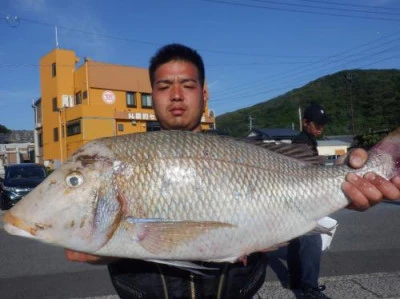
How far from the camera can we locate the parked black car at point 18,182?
12727 millimetres

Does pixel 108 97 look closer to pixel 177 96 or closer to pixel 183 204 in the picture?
pixel 177 96

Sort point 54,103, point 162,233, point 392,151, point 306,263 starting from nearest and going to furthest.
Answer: point 162,233 → point 392,151 → point 306,263 → point 54,103

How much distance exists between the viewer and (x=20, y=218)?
5.75 feet

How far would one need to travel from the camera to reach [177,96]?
2.34m

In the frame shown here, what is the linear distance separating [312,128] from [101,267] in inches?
141

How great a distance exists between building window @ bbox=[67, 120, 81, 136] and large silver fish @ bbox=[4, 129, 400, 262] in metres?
32.2

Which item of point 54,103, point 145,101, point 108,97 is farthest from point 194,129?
point 54,103

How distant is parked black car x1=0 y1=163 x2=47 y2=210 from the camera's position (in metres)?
12.7

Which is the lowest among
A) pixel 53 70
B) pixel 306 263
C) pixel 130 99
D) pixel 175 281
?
pixel 306 263

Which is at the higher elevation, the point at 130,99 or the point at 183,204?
the point at 130,99

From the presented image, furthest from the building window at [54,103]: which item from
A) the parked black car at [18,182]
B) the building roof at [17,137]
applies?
the building roof at [17,137]

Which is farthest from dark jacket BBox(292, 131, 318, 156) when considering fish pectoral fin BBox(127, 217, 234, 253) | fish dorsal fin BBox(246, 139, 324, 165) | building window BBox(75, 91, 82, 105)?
building window BBox(75, 91, 82, 105)

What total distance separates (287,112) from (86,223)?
380ft

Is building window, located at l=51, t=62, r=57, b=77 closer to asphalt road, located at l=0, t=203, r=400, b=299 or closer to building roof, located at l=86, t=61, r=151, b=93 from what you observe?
building roof, located at l=86, t=61, r=151, b=93
